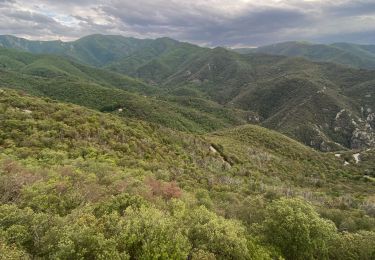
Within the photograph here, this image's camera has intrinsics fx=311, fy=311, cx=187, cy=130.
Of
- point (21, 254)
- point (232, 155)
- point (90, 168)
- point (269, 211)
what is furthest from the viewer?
point (232, 155)

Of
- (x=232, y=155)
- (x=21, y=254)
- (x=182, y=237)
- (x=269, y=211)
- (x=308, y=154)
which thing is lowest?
(x=308, y=154)

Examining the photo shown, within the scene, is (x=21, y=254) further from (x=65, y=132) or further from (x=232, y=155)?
(x=232, y=155)

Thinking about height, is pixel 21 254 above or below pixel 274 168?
above

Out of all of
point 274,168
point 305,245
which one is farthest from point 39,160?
point 274,168

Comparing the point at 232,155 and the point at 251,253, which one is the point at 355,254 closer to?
the point at 251,253

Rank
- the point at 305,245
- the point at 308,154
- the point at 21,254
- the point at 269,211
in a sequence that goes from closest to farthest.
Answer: the point at 21,254, the point at 305,245, the point at 269,211, the point at 308,154

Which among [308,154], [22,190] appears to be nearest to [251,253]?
[22,190]

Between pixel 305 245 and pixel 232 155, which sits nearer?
pixel 305 245
